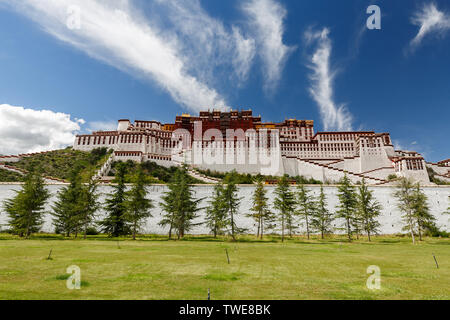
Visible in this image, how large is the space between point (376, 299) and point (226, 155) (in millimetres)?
86400

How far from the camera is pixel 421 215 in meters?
A: 28.0

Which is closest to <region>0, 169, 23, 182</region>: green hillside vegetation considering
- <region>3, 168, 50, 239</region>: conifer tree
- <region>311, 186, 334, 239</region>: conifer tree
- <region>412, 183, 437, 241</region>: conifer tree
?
<region>3, 168, 50, 239</region>: conifer tree

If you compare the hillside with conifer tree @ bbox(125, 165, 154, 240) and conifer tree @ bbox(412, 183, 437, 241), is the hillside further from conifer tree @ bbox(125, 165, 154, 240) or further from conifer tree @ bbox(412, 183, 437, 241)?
conifer tree @ bbox(412, 183, 437, 241)

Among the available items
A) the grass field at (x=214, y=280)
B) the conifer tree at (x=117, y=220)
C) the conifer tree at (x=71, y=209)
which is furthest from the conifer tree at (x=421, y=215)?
the conifer tree at (x=71, y=209)

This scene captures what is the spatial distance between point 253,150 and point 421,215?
67.1m

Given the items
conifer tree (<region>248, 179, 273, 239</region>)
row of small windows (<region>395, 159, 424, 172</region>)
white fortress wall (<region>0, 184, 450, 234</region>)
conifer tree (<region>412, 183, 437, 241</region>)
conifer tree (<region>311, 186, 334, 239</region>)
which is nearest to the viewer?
conifer tree (<region>412, 183, 437, 241</region>)

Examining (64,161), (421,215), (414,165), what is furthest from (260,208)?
(64,161)

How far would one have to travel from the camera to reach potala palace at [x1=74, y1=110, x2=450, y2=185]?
79.3 metres

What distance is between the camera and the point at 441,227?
110 ft

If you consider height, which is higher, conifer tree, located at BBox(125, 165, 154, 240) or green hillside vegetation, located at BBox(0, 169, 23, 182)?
green hillside vegetation, located at BBox(0, 169, 23, 182)

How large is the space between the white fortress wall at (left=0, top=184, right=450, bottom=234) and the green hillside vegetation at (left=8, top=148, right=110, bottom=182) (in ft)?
96.5
